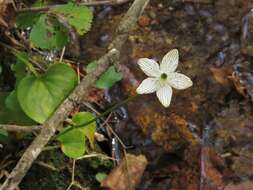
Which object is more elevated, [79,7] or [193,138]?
[79,7]

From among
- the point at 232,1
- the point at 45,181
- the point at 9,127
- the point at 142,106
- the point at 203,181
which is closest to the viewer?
the point at 9,127

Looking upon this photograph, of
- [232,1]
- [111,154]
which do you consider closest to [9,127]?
[111,154]

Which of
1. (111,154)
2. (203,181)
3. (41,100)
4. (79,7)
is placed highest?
(79,7)

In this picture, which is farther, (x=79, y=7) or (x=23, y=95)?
(x=79, y=7)

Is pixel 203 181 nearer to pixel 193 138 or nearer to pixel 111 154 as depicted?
pixel 193 138

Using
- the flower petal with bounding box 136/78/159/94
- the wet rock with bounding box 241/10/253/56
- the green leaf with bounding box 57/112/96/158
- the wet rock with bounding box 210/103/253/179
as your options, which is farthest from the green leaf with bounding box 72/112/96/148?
the wet rock with bounding box 241/10/253/56

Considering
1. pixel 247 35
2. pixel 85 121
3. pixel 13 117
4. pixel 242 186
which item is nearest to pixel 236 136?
pixel 242 186
